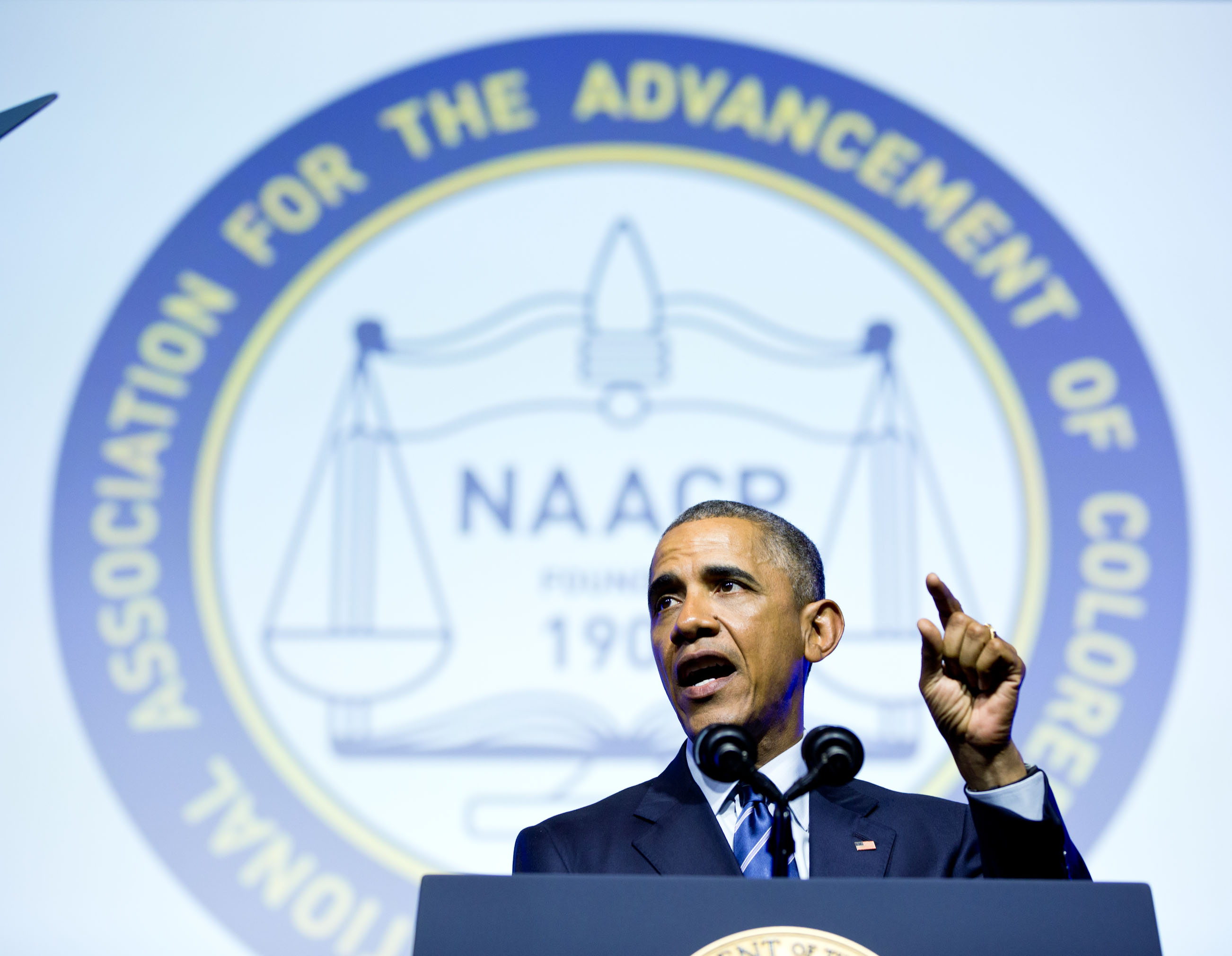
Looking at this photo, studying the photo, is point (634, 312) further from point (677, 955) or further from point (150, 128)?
point (677, 955)

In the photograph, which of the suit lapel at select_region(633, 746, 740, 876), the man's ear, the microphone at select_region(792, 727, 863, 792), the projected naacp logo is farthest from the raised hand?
the projected naacp logo

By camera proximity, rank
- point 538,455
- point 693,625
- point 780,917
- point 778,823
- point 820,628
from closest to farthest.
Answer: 1. point 780,917
2. point 778,823
3. point 693,625
4. point 820,628
5. point 538,455

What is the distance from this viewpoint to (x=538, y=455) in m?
3.00

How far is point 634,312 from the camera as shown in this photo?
3107 mm

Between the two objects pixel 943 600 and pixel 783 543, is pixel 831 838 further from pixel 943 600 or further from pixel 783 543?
pixel 783 543

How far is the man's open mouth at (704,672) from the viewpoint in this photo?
6.22ft

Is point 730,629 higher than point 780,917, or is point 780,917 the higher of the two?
point 730,629

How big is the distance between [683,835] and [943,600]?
503 mm

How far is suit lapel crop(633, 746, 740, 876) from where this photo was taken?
1.67 metres

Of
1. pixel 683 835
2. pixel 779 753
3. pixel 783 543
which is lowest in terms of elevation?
pixel 683 835

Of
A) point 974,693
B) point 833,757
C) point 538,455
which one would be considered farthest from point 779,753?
point 538,455

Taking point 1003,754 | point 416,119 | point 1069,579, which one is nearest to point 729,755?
point 1003,754

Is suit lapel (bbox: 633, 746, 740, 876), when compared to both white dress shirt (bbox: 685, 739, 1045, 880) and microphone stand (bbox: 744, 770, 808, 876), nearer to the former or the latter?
white dress shirt (bbox: 685, 739, 1045, 880)

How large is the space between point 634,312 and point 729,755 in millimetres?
1889
